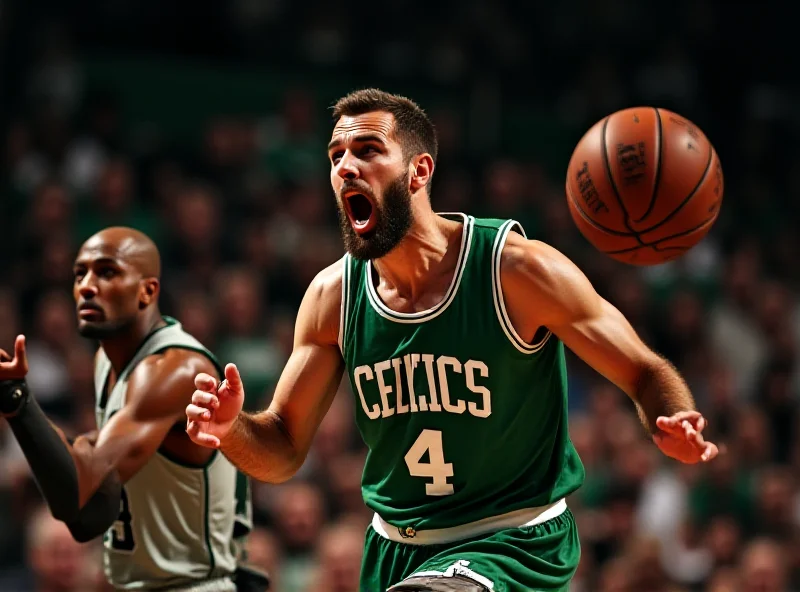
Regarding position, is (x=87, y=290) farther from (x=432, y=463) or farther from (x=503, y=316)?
(x=503, y=316)

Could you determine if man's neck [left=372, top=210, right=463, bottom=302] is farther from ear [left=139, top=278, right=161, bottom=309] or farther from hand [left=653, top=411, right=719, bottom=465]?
ear [left=139, top=278, right=161, bottom=309]

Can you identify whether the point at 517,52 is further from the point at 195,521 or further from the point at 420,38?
the point at 195,521

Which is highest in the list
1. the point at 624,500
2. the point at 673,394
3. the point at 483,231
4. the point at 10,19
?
the point at 10,19

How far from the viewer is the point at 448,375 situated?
3973 mm

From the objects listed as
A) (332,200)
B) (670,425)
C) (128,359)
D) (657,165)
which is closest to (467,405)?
(670,425)

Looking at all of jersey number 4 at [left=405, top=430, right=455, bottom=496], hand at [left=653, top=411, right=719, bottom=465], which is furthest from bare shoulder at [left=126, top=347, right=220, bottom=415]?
hand at [left=653, top=411, right=719, bottom=465]

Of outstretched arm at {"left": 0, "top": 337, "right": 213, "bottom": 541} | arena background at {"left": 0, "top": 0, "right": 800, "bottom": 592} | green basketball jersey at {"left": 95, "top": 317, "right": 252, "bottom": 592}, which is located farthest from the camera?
arena background at {"left": 0, "top": 0, "right": 800, "bottom": 592}

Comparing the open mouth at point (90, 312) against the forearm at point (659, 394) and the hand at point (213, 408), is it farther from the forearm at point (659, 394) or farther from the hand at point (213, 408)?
the forearm at point (659, 394)

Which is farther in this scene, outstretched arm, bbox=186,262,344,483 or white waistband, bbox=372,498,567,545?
outstretched arm, bbox=186,262,344,483

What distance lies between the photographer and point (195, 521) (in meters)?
4.71

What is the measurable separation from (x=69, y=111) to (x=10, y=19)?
0.88 m

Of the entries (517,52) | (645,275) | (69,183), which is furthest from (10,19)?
(645,275)

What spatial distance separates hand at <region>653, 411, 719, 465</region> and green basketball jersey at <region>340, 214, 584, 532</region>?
0.55m

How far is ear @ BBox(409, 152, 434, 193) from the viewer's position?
409 centimetres
